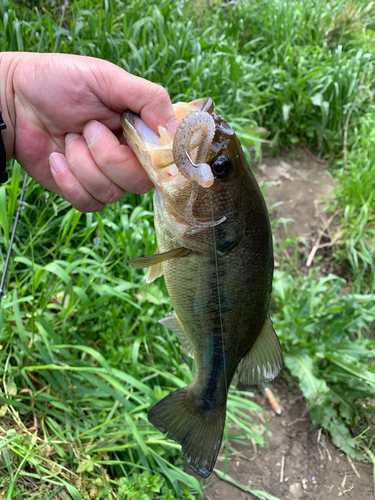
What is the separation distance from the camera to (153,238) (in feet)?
8.64

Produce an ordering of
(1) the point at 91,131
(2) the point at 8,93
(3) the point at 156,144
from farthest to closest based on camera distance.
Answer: (2) the point at 8,93 → (1) the point at 91,131 → (3) the point at 156,144

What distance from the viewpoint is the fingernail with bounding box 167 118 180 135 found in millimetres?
1316

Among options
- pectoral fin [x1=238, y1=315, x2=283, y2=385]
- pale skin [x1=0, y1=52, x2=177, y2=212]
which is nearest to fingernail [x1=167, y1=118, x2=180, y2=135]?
pale skin [x1=0, y1=52, x2=177, y2=212]

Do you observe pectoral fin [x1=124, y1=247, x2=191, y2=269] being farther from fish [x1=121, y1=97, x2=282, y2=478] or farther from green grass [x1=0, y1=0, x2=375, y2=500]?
green grass [x1=0, y1=0, x2=375, y2=500]

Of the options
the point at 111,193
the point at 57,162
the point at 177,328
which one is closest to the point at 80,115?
the point at 57,162

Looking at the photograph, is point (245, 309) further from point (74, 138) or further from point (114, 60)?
point (114, 60)

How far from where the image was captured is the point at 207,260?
4.57 ft

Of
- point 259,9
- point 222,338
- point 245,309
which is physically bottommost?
point 222,338

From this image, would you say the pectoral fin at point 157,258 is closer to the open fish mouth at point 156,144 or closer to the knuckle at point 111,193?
the open fish mouth at point 156,144

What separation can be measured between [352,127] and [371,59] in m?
1.29

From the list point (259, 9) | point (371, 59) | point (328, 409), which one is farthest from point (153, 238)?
point (259, 9)

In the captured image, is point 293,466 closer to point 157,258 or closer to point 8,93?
point 157,258

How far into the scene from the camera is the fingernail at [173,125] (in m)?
1.32

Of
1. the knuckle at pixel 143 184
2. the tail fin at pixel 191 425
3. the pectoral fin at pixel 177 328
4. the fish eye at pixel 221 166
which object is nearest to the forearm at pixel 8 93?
the knuckle at pixel 143 184
